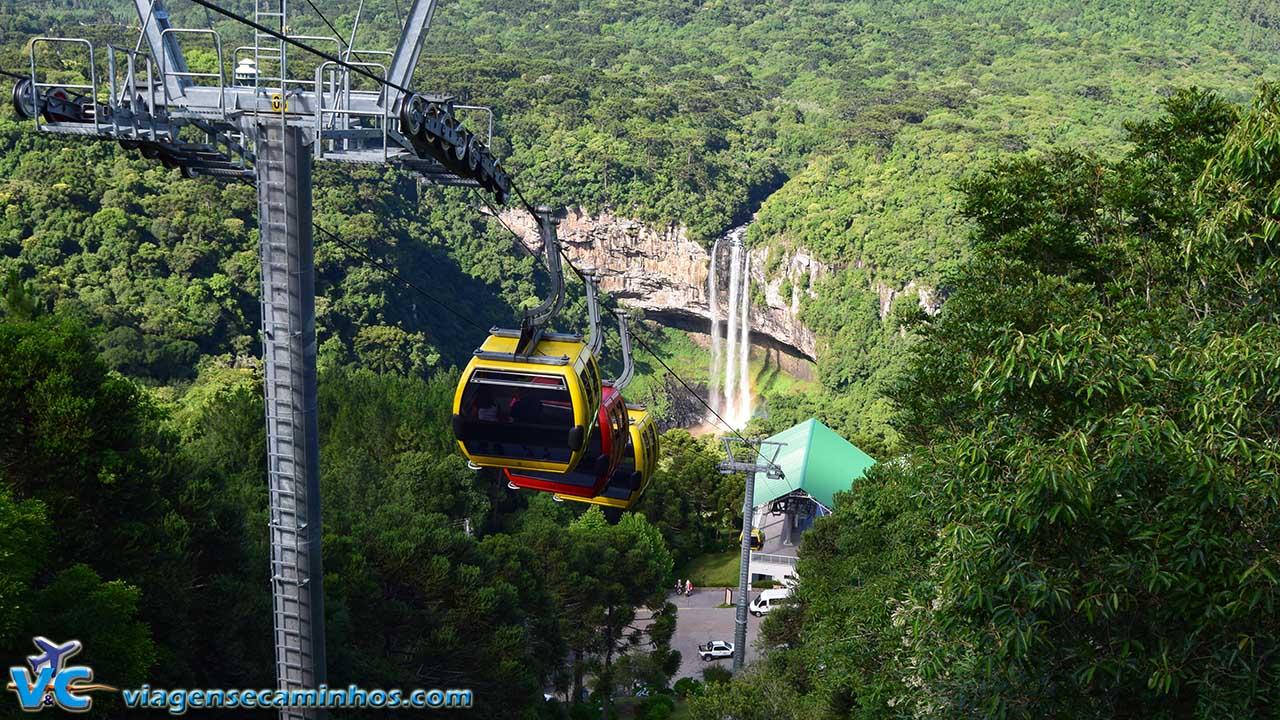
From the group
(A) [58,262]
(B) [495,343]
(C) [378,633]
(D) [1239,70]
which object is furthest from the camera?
(D) [1239,70]

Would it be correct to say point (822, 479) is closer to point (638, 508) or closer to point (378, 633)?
point (638, 508)

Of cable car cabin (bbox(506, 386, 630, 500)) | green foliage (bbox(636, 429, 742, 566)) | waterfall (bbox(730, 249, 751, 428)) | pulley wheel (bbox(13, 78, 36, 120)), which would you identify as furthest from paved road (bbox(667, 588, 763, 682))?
waterfall (bbox(730, 249, 751, 428))

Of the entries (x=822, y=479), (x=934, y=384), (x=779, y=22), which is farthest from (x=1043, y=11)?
(x=934, y=384)

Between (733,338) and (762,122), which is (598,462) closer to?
(733,338)

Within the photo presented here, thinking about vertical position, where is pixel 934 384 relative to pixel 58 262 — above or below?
above

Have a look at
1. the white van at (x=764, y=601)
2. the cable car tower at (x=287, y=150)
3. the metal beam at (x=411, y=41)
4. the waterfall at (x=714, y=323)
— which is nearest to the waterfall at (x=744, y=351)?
the waterfall at (x=714, y=323)

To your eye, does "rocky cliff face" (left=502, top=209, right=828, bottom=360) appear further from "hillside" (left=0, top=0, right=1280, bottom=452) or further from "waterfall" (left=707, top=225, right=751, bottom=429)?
"hillside" (left=0, top=0, right=1280, bottom=452)
